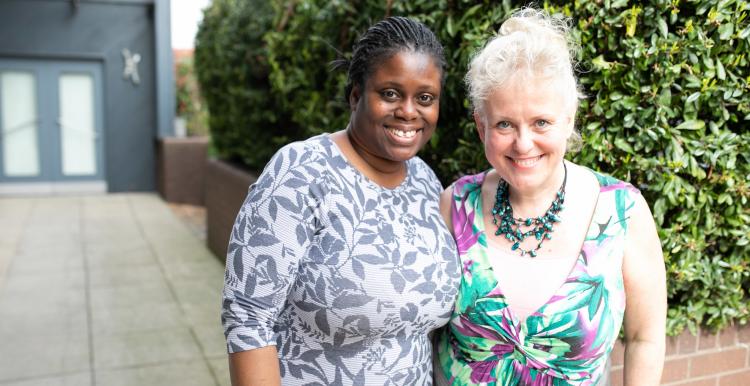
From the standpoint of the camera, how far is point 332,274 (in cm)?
167

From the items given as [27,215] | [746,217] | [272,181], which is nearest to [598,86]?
[746,217]

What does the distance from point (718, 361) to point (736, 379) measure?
0.16 m

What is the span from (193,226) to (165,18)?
4.93 meters

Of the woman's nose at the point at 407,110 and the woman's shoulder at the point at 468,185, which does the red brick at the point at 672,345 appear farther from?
the woman's nose at the point at 407,110

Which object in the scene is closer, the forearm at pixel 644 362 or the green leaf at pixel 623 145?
the forearm at pixel 644 362

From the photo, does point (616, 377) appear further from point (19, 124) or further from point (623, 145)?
point (19, 124)

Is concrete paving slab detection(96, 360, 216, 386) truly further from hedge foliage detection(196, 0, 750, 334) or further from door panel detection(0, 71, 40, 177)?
door panel detection(0, 71, 40, 177)

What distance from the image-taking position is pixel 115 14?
11914 millimetres

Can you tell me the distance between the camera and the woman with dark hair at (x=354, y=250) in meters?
1.62

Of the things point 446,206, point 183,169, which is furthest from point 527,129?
point 183,169

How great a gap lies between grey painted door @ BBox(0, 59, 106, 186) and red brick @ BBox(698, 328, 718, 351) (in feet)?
37.9

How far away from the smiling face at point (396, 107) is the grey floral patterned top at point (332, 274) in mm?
95

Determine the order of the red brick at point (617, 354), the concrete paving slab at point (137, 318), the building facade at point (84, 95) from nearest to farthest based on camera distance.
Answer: the red brick at point (617, 354), the concrete paving slab at point (137, 318), the building facade at point (84, 95)

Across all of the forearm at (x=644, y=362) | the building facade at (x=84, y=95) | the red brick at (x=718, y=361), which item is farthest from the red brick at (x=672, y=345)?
the building facade at (x=84, y=95)
